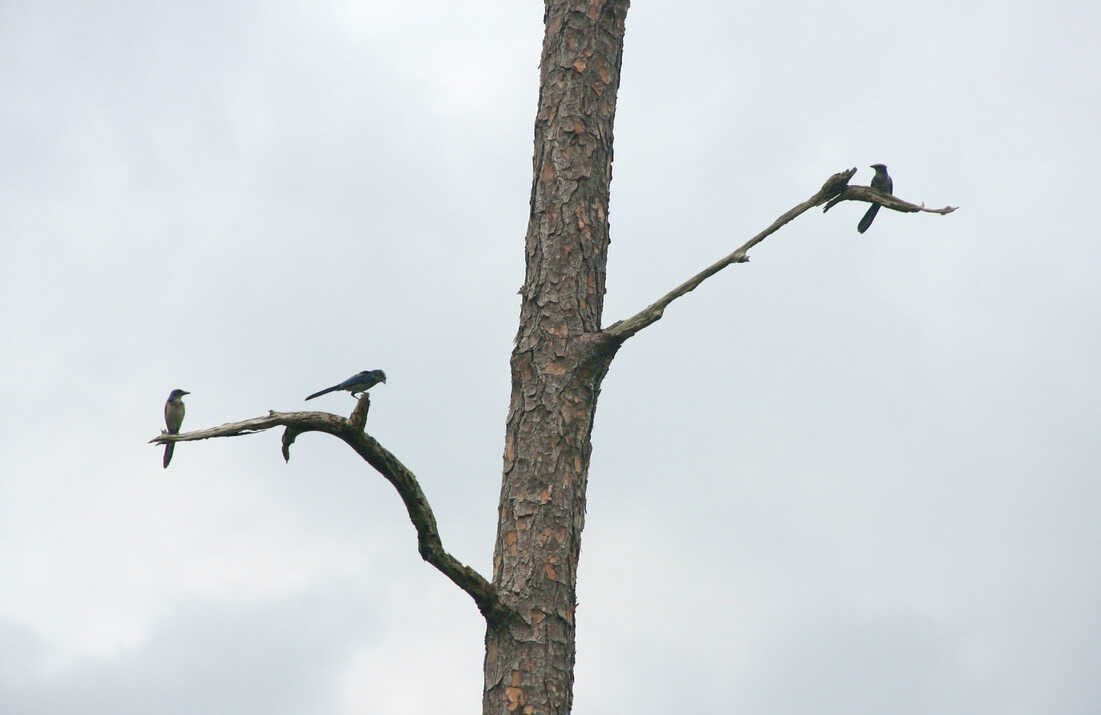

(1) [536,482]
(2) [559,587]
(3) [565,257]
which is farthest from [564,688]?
(3) [565,257]

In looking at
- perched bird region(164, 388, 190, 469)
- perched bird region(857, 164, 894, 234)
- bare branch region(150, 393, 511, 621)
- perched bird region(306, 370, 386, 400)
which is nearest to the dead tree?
bare branch region(150, 393, 511, 621)

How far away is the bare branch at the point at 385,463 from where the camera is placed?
5.36 m

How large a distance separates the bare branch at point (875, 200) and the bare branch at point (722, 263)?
0.04 m

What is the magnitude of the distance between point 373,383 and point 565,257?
Answer: 2.54 meters

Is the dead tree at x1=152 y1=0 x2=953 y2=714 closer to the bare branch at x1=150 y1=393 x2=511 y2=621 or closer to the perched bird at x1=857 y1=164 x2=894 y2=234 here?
the bare branch at x1=150 y1=393 x2=511 y2=621

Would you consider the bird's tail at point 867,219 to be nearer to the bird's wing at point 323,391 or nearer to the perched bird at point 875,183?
the perched bird at point 875,183

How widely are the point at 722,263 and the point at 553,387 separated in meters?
1.26

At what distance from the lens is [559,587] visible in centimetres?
588

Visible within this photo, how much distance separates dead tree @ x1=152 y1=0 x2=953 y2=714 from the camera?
565 centimetres

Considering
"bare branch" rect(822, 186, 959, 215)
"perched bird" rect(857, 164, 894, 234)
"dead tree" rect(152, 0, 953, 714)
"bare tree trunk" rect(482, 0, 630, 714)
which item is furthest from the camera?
"perched bird" rect(857, 164, 894, 234)

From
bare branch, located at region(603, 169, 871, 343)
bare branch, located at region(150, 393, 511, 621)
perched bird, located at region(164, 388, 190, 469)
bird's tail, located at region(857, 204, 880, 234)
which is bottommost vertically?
bare branch, located at region(150, 393, 511, 621)

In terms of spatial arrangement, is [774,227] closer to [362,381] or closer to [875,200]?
[875,200]

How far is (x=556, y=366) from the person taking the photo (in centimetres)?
620

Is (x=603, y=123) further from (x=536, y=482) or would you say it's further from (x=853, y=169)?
(x=536, y=482)
